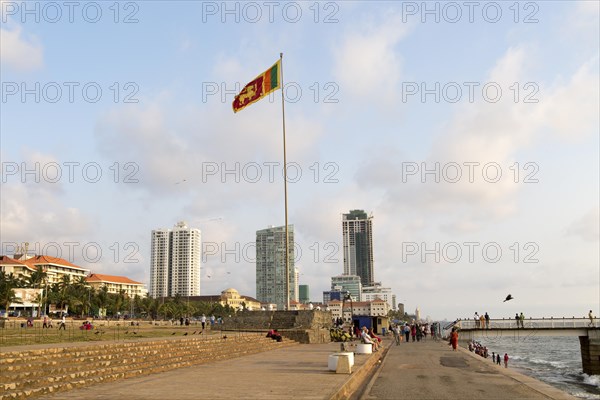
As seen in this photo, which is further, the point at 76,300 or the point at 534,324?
the point at 76,300

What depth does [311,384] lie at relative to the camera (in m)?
14.1

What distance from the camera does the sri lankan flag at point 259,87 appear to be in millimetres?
38406

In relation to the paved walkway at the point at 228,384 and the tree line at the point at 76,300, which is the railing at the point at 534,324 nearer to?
the paved walkway at the point at 228,384

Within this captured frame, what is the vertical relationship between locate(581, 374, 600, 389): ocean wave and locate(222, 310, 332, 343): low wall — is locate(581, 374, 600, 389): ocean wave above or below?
below

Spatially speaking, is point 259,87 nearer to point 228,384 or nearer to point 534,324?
point 228,384

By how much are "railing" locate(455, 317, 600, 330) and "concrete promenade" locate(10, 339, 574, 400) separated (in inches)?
1795

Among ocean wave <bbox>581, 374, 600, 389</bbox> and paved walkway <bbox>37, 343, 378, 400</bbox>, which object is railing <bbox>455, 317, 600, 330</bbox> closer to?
ocean wave <bbox>581, 374, 600, 389</bbox>

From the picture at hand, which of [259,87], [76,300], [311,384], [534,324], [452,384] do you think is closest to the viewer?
[311,384]

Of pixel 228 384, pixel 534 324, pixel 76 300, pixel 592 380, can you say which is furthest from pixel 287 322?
pixel 76 300

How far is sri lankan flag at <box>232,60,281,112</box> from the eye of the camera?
3841 centimetres

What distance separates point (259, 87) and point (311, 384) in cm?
2810

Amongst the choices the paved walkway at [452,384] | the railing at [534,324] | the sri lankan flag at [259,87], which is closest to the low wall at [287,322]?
the paved walkway at [452,384]

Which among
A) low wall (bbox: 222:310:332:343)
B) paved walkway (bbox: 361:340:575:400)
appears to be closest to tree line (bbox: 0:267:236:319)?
low wall (bbox: 222:310:332:343)

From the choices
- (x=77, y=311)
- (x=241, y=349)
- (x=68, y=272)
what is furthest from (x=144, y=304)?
(x=241, y=349)
